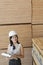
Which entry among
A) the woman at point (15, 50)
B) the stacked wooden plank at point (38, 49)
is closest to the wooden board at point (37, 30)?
the stacked wooden plank at point (38, 49)

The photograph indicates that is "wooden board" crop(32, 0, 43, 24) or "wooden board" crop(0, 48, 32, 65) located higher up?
"wooden board" crop(32, 0, 43, 24)

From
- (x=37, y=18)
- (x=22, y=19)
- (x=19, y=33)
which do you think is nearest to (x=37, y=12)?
(x=37, y=18)

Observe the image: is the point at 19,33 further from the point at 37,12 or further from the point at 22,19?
the point at 37,12

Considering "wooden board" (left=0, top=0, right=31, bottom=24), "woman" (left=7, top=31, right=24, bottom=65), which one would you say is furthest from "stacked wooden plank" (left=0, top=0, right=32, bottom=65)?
"woman" (left=7, top=31, right=24, bottom=65)

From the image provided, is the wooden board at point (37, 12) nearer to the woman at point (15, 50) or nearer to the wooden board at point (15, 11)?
the wooden board at point (15, 11)

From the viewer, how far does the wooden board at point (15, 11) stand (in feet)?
7.10

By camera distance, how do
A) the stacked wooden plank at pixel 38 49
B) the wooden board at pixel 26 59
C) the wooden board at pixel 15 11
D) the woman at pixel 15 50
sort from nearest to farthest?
the stacked wooden plank at pixel 38 49 → the woman at pixel 15 50 → the wooden board at pixel 15 11 → the wooden board at pixel 26 59

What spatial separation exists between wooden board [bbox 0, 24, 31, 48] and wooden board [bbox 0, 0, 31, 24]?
0.07m

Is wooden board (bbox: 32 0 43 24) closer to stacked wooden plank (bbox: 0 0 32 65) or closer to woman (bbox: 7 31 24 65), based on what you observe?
stacked wooden plank (bbox: 0 0 32 65)

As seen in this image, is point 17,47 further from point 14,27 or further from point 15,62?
point 14,27

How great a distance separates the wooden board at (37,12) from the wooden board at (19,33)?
0.10 metres

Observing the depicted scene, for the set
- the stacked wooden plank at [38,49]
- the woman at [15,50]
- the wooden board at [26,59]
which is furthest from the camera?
the wooden board at [26,59]

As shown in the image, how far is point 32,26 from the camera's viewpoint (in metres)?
2.25

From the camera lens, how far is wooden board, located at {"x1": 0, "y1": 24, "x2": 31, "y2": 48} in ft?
7.28
